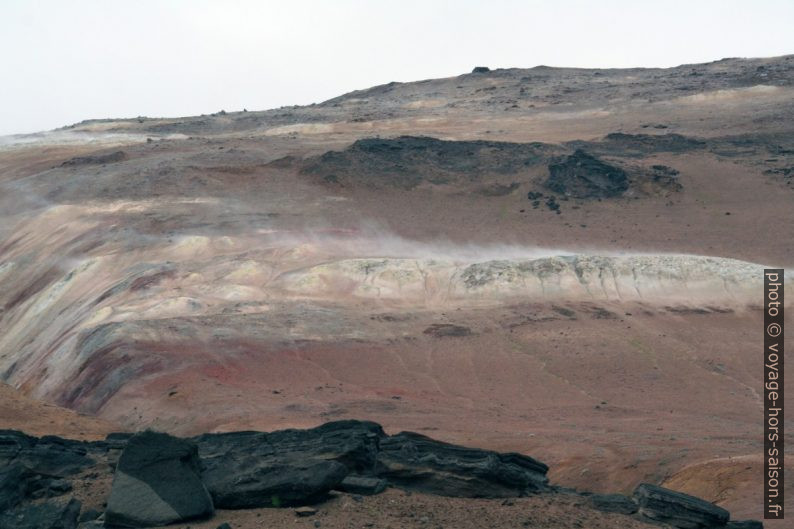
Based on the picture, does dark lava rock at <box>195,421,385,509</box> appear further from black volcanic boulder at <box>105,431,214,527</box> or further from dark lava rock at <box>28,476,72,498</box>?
dark lava rock at <box>28,476,72,498</box>

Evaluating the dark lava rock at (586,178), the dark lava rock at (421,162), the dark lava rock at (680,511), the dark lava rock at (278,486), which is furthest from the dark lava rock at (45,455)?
the dark lava rock at (586,178)

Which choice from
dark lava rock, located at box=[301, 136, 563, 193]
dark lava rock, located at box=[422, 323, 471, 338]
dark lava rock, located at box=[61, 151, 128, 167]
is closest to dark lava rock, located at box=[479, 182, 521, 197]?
dark lava rock, located at box=[301, 136, 563, 193]

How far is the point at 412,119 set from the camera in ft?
268

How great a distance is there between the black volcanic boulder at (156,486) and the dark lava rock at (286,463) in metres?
0.40

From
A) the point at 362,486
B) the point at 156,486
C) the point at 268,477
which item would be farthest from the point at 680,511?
the point at 156,486

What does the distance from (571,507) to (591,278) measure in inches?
1051

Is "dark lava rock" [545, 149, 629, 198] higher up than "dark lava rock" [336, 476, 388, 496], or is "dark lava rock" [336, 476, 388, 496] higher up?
"dark lava rock" [545, 149, 629, 198]

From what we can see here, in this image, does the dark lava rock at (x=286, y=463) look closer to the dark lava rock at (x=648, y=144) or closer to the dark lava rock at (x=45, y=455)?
the dark lava rock at (x=45, y=455)

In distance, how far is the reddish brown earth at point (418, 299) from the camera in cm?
3009

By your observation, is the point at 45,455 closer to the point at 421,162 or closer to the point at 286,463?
the point at 286,463

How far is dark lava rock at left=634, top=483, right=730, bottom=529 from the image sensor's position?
653 inches

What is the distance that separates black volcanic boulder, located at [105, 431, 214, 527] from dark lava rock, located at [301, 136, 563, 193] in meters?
43.3

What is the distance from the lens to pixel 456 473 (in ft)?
57.6

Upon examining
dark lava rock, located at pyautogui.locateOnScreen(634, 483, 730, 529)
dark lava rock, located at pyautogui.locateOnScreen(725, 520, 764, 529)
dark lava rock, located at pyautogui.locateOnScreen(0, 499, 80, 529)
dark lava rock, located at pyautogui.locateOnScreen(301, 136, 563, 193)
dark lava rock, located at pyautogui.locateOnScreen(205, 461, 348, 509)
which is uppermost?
dark lava rock, located at pyautogui.locateOnScreen(301, 136, 563, 193)
